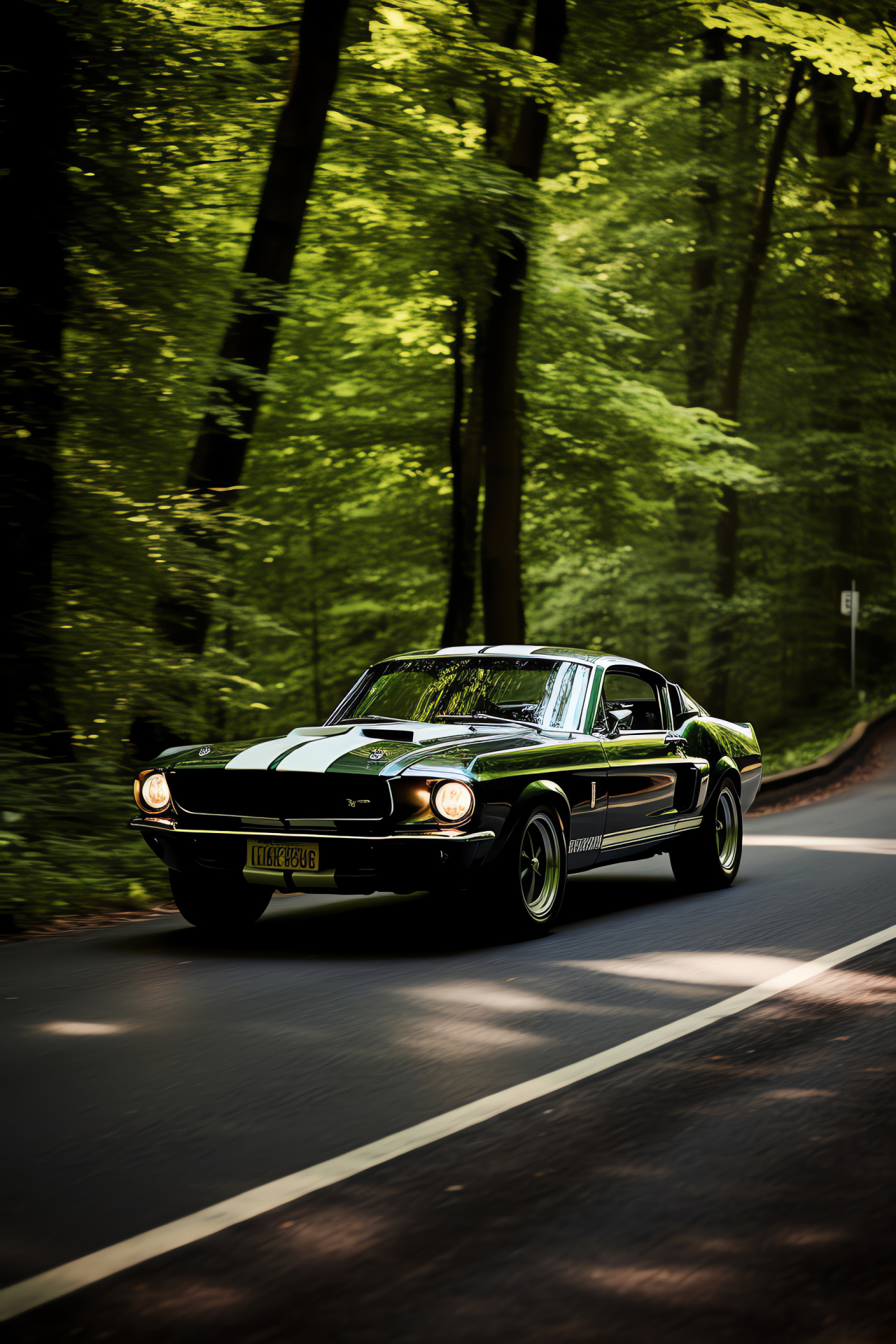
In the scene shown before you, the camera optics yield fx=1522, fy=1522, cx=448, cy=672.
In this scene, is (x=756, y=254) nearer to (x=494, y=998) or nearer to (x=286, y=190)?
(x=286, y=190)

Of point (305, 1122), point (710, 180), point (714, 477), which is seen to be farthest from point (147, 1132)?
point (710, 180)

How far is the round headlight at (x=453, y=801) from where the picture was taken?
306 inches

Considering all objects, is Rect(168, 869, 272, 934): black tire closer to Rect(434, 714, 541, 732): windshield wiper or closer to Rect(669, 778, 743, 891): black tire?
Rect(434, 714, 541, 732): windshield wiper

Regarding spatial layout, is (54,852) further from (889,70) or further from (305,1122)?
(889,70)

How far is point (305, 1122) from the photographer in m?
4.88

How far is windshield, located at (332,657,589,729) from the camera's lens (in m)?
9.25

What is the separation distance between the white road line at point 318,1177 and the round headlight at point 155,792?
326 centimetres

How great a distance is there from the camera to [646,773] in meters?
9.77

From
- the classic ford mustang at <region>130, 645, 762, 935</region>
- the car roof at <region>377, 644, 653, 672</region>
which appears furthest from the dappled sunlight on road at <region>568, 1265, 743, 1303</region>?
the car roof at <region>377, 644, 653, 672</region>

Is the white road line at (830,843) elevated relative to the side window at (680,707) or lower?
lower

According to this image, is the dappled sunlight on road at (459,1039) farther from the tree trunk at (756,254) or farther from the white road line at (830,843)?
the tree trunk at (756,254)

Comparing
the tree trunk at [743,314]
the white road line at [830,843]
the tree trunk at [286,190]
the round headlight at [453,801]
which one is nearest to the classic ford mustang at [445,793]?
the round headlight at [453,801]

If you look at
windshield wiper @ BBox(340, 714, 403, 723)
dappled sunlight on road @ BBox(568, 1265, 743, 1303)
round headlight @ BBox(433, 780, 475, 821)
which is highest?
windshield wiper @ BBox(340, 714, 403, 723)

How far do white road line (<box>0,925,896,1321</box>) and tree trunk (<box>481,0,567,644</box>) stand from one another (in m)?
14.7
